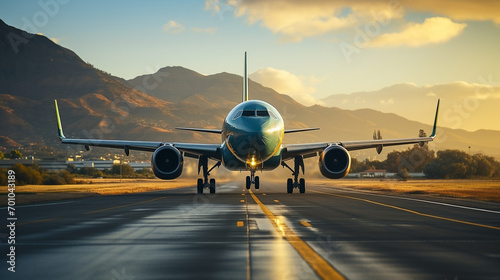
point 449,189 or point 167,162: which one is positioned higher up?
point 167,162

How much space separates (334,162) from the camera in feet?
106

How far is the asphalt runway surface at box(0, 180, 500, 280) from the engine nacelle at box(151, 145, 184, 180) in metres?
14.2

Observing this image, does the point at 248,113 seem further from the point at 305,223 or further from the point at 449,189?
the point at 449,189

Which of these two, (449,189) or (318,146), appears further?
(449,189)

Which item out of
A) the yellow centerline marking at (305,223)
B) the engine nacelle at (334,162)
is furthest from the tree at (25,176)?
the yellow centerline marking at (305,223)

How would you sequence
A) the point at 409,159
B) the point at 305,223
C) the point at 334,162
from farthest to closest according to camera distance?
the point at 409,159
the point at 334,162
the point at 305,223

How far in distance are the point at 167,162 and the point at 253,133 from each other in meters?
6.81

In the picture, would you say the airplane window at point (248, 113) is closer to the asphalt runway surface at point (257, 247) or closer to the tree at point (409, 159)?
the asphalt runway surface at point (257, 247)

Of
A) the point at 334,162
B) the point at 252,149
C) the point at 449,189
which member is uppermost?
the point at 252,149

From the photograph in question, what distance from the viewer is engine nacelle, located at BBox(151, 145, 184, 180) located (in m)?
31.8

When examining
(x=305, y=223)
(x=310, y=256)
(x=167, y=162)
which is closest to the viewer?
(x=310, y=256)

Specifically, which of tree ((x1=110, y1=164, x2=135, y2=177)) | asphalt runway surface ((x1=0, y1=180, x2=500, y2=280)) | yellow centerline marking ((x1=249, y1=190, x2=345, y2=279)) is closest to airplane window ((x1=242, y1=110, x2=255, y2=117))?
asphalt runway surface ((x1=0, y1=180, x2=500, y2=280))

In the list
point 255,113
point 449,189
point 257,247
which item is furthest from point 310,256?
point 449,189

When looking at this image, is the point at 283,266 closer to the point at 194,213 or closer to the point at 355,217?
the point at 355,217
